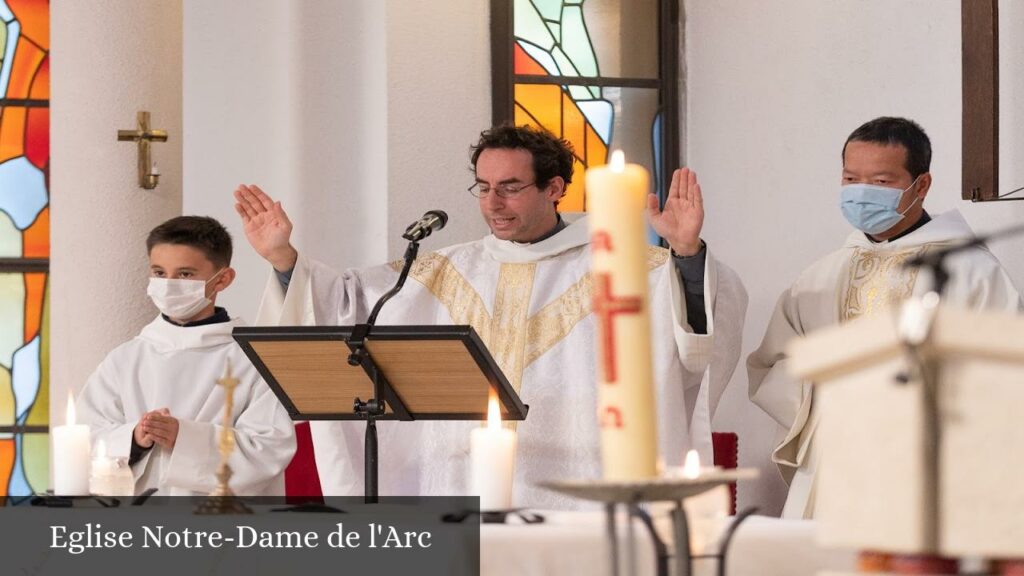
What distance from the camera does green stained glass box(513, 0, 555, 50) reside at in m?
6.94

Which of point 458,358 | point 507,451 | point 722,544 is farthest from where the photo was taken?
point 458,358

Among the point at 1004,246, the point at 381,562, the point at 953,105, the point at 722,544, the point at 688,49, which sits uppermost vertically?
the point at 688,49

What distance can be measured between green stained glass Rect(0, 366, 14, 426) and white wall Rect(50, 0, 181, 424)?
1233 mm

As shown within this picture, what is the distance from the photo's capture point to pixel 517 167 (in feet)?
16.2

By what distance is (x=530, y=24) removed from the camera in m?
6.96

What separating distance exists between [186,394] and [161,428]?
2.22 ft

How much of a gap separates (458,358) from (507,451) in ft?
1.76

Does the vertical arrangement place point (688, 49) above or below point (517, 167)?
above

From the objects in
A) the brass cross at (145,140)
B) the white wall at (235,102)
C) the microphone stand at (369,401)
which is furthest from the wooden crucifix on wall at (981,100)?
the white wall at (235,102)

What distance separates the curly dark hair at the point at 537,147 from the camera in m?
4.99

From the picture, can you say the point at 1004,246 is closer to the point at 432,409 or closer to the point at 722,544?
the point at 432,409

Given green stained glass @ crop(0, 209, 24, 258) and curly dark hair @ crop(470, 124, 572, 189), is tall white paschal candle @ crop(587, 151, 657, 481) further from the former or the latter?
green stained glass @ crop(0, 209, 24, 258)

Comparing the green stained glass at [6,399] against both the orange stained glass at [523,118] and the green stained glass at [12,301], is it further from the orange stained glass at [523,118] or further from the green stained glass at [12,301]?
the orange stained glass at [523,118]

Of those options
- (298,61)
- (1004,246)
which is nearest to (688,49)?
(298,61)
